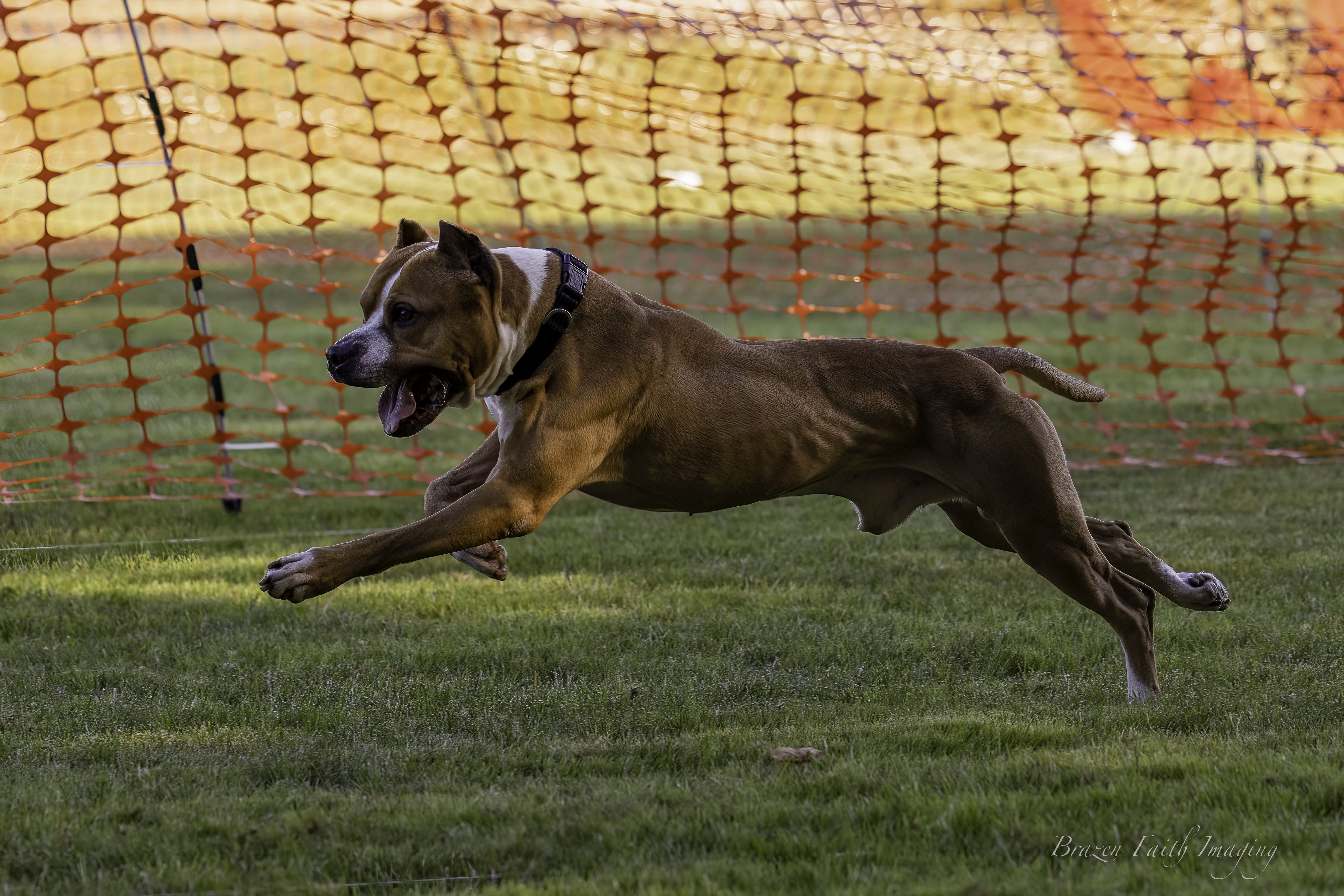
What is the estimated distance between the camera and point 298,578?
4086 millimetres

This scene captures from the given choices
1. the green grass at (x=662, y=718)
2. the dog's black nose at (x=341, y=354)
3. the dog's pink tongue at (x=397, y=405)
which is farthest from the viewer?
the dog's pink tongue at (x=397, y=405)

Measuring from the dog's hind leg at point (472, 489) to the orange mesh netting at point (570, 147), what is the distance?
341cm

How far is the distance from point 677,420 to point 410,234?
1205 mm

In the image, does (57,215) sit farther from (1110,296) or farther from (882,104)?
(1110,296)

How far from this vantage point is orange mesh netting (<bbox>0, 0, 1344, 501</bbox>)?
28.9 ft

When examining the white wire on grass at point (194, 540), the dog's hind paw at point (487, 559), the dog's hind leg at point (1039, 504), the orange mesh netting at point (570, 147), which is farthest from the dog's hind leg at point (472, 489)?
the orange mesh netting at point (570, 147)

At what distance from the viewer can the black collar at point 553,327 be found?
15.1 ft

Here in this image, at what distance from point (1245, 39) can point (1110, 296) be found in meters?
7.90

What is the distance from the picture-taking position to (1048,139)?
9664 mm

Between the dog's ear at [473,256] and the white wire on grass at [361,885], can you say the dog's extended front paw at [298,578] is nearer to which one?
the white wire on grass at [361,885]

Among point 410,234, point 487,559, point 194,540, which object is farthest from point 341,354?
point 194,540

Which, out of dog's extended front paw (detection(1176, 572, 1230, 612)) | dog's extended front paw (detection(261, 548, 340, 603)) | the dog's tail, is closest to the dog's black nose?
dog's extended front paw (detection(261, 548, 340, 603))

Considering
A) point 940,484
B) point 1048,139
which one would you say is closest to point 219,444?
point 940,484

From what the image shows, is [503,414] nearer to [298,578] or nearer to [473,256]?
[473,256]
